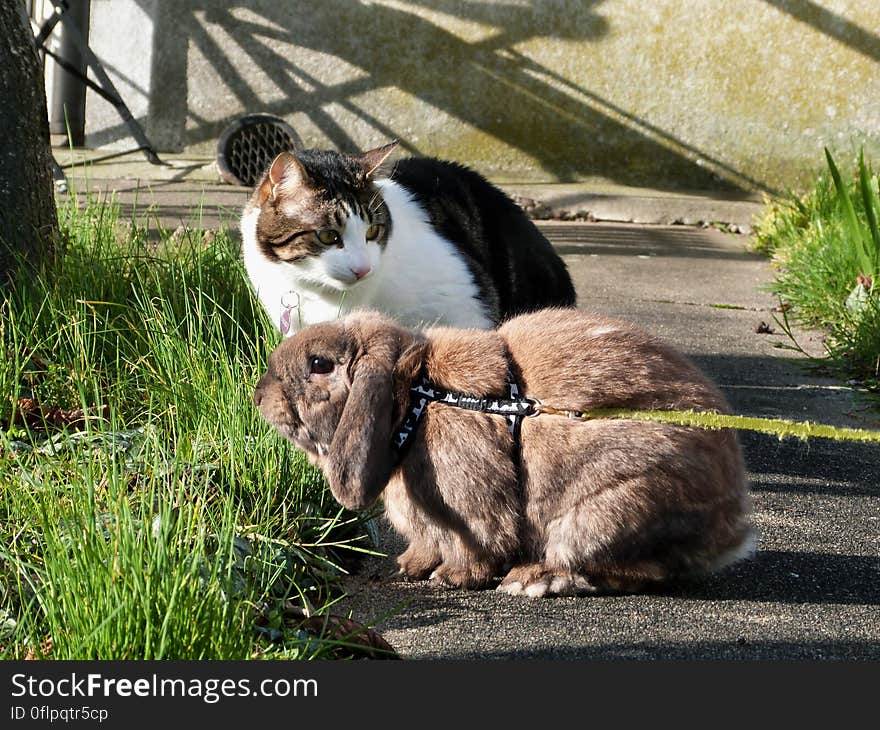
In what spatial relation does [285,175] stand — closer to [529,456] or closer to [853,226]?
[529,456]

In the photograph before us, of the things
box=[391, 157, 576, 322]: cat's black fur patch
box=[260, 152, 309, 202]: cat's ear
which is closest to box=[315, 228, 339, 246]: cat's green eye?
box=[260, 152, 309, 202]: cat's ear

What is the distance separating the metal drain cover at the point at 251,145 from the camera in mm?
8773

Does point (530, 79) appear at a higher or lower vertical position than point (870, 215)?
higher

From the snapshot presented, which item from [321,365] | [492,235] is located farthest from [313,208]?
[321,365]

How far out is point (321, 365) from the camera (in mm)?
2744

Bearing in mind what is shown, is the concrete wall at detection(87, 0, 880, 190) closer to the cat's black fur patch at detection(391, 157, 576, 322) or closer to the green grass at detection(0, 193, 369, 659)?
the cat's black fur patch at detection(391, 157, 576, 322)

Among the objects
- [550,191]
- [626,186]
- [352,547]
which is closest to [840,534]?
[352,547]

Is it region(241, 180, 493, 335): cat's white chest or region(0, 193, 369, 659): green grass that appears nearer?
region(0, 193, 369, 659): green grass

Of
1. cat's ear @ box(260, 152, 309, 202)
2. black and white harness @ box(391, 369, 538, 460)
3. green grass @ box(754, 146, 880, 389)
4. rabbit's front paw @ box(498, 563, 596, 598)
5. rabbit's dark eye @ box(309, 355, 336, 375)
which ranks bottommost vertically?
rabbit's front paw @ box(498, 563, 596, 598)

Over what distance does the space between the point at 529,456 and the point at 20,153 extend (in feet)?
7.58

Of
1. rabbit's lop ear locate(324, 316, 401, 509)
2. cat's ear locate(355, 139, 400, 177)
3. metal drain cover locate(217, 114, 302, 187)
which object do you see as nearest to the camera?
rabbit's lop ear locate(324, 316, 401, 509)

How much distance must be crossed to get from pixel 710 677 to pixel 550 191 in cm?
740

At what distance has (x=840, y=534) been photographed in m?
3.17

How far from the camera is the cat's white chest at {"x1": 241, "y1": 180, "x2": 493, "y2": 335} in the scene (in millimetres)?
3791
